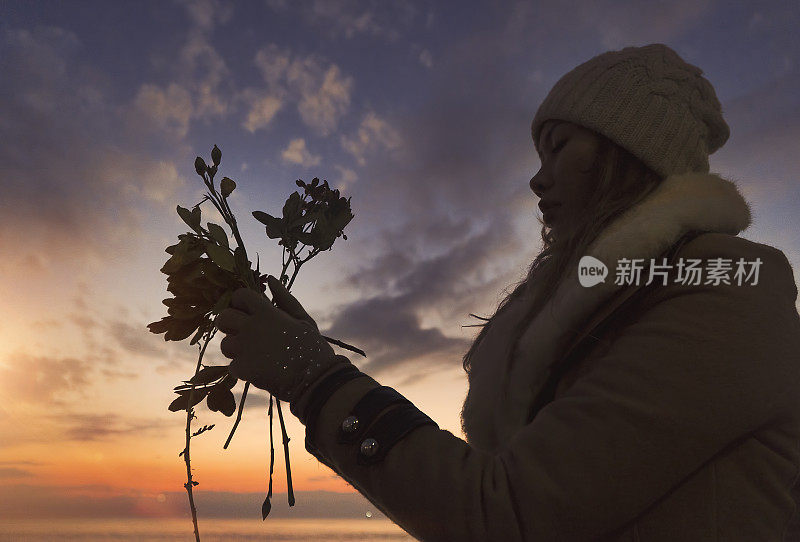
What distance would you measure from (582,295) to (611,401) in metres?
0.45

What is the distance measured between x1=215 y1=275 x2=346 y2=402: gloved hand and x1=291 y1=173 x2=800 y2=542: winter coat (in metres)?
0.08

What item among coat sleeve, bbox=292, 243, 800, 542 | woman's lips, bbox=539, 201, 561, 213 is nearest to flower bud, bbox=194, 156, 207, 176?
coat sleeve, bbox=292, 243, 800, 542

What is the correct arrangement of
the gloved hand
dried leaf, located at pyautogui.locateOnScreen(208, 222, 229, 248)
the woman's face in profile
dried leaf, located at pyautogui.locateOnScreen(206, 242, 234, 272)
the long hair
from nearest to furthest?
the gloved hand < dried leaf, located at pyautogui.locateOnScreen(206, 242, 234, 272) < dried leaf, located at pyautogui.locateOnScreen(208, 222, 229, 248) < the long hair < the woman's face in profile

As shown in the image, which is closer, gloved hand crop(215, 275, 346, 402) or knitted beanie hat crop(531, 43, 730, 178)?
gloved hand crop(215, 275, 346, 402)

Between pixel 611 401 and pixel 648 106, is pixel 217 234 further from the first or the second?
pixel 648 106

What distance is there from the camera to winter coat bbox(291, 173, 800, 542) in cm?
150

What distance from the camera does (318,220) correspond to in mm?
2227

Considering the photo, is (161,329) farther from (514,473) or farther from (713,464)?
(713,464)

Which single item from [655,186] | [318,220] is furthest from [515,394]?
[655,186]

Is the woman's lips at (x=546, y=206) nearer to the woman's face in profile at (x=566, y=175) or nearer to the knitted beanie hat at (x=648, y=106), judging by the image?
the woman's face in profile at (x=566, y=175)

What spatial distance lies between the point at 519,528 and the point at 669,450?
427mm

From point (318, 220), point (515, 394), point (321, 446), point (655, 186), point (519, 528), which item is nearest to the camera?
point (519, 528)

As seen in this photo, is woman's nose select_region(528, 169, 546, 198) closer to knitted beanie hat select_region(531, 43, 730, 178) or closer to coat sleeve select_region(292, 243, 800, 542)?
knitted beanie hat select_region(531, 43, 730, 178)

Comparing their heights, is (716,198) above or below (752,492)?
above
